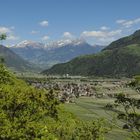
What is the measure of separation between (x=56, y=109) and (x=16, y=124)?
18.8 metres

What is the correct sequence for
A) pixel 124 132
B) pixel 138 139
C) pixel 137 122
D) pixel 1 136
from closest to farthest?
pixel 1 136, pixel 137 122, pixel 138 139, pixel 124 132

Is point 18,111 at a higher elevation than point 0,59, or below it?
below

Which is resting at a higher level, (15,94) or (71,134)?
(15,94)

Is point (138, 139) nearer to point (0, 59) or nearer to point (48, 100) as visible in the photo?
point (48, 100)

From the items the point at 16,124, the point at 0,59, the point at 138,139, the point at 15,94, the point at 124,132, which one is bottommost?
the point at 124,132

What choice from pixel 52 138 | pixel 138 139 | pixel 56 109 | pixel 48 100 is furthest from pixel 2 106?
pixel 138 139

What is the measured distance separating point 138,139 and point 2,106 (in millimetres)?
22919

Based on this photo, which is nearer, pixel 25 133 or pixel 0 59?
pixel 25 133

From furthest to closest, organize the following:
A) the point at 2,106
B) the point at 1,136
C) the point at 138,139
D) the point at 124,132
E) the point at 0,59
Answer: the point at 124,132 → the point at 0,59 → the point at 138,139 → the point at 2,106 → the point at 1,136

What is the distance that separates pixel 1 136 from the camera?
4597 centimetres

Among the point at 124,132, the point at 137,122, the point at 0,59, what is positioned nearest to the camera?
the point at 137,122

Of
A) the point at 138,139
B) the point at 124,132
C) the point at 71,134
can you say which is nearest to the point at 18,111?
the point at 71,134

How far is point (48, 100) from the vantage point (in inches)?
2426

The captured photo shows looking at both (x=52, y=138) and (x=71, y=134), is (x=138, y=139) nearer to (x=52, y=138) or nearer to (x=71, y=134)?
(x=71, y=134)
